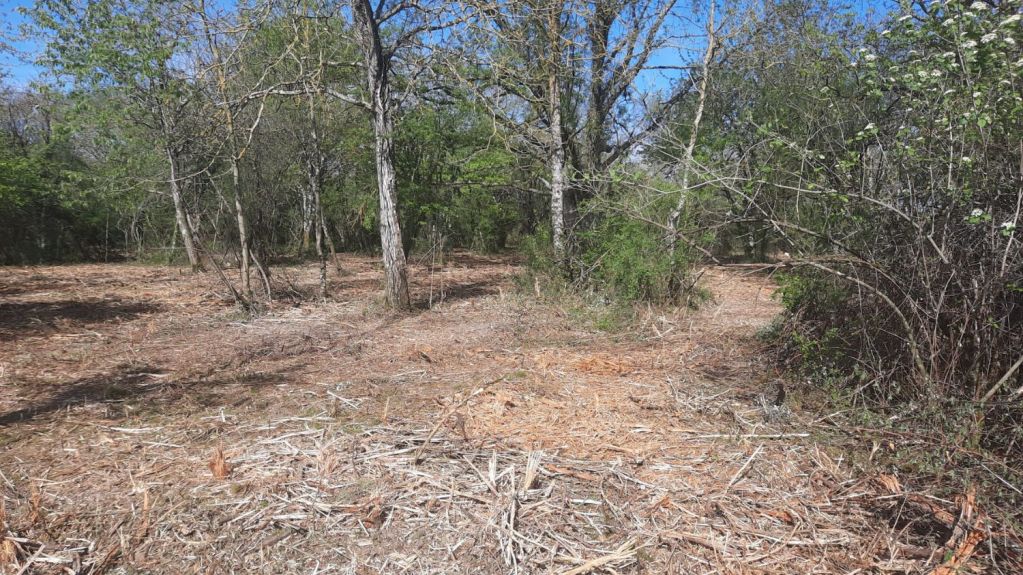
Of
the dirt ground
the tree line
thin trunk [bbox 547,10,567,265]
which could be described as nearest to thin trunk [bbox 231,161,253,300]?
the tree line

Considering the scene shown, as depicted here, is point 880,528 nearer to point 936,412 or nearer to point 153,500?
point 936,412

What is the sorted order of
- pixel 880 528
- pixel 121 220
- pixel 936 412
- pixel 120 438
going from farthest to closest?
1. pixel 121 220
2. pixel 120 438
3. pixel 936 412
4. pixel 880 528

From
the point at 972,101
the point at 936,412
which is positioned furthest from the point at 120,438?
the point at 972,101

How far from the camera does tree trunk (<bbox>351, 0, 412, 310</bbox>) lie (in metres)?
7.22

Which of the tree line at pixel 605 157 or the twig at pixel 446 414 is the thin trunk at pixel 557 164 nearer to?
the tree line at pixel 605 157

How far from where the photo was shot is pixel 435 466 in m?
3.19

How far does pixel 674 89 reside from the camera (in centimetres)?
1090

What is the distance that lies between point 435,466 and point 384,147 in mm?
5265

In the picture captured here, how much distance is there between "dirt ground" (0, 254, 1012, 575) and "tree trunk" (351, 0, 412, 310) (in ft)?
6.21

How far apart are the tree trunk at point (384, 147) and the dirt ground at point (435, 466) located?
6.21ft

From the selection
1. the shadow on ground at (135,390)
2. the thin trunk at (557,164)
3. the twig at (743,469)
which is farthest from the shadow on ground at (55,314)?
the twig at (743,469)

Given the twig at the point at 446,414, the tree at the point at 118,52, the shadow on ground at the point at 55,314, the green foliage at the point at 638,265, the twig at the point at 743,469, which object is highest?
the tree at the point at 118,52

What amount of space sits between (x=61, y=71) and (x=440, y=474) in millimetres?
12299

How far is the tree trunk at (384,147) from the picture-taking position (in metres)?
7.22
